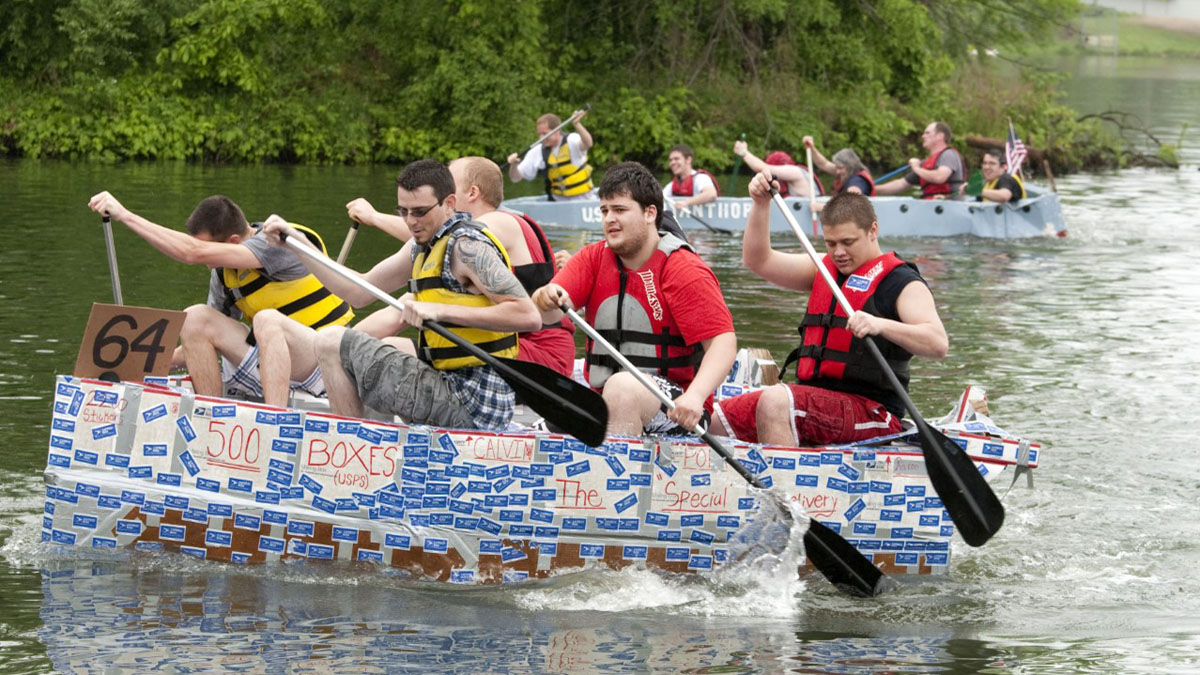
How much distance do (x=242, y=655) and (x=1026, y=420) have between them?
A: 16.7 feet

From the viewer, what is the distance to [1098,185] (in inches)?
965

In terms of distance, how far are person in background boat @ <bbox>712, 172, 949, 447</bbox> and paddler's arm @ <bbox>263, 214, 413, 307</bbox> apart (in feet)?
4.66

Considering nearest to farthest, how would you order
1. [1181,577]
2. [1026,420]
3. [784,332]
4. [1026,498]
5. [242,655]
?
[242,655]
[1181,577]
[1026,498]
[1026,420]
[784,332]

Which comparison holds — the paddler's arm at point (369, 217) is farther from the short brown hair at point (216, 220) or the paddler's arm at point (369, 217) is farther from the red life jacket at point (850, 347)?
the red life jacket at point (850, 347)

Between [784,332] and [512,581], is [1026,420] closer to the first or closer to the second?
[784,332]

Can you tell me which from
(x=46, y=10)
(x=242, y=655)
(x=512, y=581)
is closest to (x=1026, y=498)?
(x=512, y=581)

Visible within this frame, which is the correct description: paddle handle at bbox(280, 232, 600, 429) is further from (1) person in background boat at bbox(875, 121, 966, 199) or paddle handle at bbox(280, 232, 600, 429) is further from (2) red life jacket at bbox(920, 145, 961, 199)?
(2) red life jacket at bbox(920, 145, 961, 199)

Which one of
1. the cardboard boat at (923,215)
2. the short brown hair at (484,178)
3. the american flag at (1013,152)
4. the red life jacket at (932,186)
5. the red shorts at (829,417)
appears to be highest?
the american flag at (1013,152)

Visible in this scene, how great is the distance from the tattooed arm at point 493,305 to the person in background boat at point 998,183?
11.8 metres

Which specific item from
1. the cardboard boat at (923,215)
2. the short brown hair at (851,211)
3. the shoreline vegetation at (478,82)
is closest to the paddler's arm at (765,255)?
the short brown hair at (851,211)

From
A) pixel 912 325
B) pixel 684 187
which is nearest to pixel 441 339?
pixel 912 325

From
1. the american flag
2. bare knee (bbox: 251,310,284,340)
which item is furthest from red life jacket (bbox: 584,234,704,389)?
the american flag

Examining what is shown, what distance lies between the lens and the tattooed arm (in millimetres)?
5711

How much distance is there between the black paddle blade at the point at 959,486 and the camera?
583 centimetres
